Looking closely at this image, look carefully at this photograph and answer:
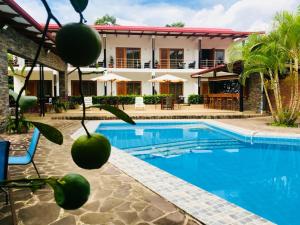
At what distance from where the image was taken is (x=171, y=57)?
26.3 m

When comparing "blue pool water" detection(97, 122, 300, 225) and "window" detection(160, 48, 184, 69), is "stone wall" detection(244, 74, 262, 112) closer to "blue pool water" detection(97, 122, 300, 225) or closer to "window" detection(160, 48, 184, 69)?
"blue pool water" detection(97, 122, 300, 225)

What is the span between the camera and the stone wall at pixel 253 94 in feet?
53.8

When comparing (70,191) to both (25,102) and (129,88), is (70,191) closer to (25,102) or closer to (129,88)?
(25,102)

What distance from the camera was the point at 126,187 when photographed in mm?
4578

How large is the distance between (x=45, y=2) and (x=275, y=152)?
906 cm

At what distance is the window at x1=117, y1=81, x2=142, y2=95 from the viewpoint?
24875mm

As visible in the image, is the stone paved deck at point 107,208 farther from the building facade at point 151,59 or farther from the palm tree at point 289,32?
the building facade at point 151,59

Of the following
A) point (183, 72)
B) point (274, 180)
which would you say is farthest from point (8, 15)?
point (183, 72)

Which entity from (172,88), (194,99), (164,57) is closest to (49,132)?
(194,99)

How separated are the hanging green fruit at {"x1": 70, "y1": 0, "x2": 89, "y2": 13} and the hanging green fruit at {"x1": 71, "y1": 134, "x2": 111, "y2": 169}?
17 centimetres

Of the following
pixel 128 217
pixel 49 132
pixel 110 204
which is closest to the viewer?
pixel 49 132

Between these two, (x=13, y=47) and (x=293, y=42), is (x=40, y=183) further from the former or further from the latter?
(x=293, y=42)

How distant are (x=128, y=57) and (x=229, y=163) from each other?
19.2 m

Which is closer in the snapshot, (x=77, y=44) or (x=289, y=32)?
(x=77, y=44)
